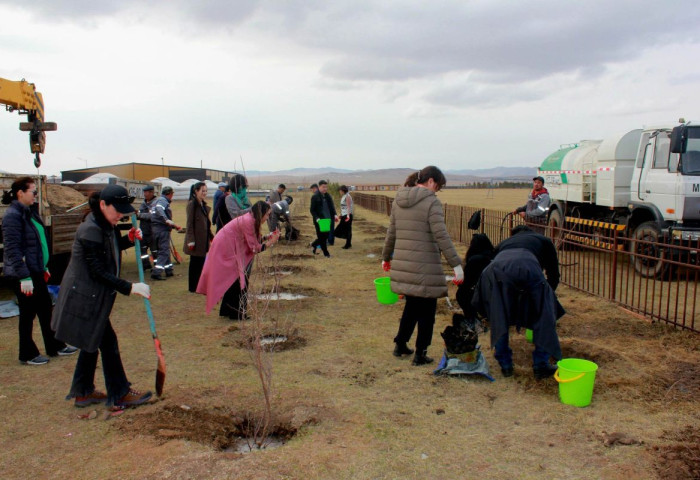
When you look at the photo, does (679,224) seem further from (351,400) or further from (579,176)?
(351,400)

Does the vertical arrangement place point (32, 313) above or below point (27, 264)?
below

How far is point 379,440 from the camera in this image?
141 inches

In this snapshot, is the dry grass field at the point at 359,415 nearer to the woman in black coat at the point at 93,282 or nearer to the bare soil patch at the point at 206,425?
the bare soil patch at the point at 206,425

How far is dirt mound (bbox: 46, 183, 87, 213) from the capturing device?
936 cm

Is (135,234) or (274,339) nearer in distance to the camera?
(135,234)

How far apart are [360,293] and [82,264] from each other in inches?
199

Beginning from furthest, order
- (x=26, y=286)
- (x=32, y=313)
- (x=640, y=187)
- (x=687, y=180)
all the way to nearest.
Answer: (x=640, y=187)
(x=687, y=180)
(x=32, y=313)
(x=26, y=286)

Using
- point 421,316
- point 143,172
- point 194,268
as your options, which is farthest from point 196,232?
point 143,172

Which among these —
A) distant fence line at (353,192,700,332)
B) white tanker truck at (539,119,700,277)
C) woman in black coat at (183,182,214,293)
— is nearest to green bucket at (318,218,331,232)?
distant fence line at (353,192,700,332)

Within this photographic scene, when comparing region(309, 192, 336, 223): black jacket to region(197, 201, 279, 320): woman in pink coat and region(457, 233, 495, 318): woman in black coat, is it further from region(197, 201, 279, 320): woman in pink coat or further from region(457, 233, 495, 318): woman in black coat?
region(457, 233, 495, 318): woman in black coat

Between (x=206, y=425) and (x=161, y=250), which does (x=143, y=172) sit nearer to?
(x=161, y=250)

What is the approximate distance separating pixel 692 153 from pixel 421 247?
22.8 ft

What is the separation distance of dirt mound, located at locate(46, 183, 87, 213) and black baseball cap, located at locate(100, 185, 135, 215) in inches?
243

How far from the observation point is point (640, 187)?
10211mm
